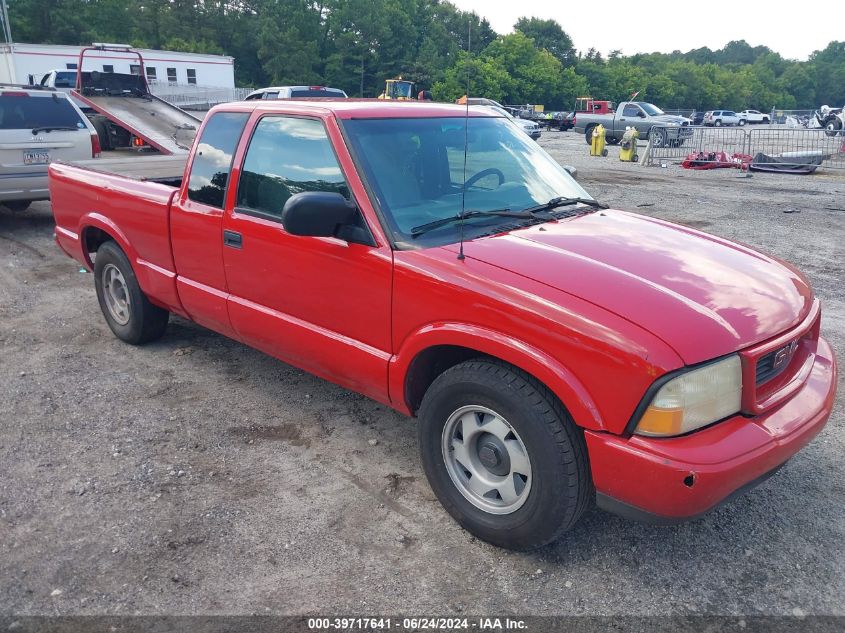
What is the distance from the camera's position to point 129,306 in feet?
17.3

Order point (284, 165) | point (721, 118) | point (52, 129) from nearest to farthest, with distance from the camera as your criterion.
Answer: point (284, 165)
point (52, 129)
point (721, 118)

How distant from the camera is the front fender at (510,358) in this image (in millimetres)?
2545

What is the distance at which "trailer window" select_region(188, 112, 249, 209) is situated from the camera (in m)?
4.16

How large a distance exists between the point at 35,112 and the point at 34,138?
56cm

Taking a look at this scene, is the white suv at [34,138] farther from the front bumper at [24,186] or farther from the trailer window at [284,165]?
the trailer window at [284,165]

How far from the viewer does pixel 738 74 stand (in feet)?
364

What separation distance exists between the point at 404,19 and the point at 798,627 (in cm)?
6382

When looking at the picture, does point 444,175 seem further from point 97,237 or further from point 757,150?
point 757,150

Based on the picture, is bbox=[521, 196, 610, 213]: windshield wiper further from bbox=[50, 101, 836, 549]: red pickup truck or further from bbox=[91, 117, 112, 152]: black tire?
bbox=[91, 117, 112, 152]: black tire

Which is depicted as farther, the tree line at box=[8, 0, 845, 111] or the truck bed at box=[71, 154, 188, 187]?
the tree line at box=[8, 0, 845, 111]

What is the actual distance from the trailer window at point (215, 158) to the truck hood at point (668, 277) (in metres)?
1.84

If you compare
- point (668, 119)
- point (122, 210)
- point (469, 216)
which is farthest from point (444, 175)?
point (668, 119)

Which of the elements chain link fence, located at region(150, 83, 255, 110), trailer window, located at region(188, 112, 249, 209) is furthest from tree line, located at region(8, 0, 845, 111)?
trailer window, located at region(188, 112, 249, 209)

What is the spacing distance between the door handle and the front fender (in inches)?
53.0
